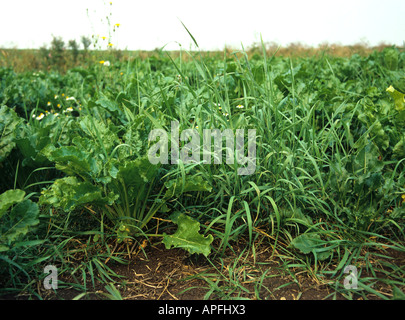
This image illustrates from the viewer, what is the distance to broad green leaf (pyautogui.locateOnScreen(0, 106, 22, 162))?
2.04 m

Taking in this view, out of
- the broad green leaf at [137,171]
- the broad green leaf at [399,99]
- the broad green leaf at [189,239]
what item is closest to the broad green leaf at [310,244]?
the broad green leaf at [189,239]

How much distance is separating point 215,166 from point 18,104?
2444 mm

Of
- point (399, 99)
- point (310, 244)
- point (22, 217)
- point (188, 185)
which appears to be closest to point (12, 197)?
point (22, 217)

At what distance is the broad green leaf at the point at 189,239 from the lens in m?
1.69

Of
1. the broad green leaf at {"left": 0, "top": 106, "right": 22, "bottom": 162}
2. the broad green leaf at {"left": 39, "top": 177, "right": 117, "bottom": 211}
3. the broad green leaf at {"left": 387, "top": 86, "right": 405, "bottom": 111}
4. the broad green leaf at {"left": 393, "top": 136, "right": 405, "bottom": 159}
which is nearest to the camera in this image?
the broad green leaf at {"left": 39, "top": 177, "right": 117, "bottom": 211}

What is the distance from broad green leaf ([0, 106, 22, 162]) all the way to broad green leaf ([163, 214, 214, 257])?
1074 mm

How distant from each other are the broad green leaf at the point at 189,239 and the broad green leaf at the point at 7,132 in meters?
1.07

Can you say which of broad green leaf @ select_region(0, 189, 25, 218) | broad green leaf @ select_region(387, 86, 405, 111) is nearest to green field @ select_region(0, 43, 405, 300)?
broad green leaf @ select_region(0, 189, 25, 218)

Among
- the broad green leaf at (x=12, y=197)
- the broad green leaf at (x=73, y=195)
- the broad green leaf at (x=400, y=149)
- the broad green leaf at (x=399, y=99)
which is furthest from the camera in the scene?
the broad green leaf at (x=399, y=99)

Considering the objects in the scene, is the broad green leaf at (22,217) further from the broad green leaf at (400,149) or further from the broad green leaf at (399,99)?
the broad green leaf at (399,99)

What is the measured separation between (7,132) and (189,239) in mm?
1243

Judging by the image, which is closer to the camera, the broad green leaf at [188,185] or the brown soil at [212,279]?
the brown soil at [212,279]

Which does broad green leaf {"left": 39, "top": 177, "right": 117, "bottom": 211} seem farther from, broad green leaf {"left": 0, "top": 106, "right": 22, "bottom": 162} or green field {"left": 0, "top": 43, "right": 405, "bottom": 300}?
broad green leaf {"left": 0, "top": 106, "right": 22, "bottom": 162}
